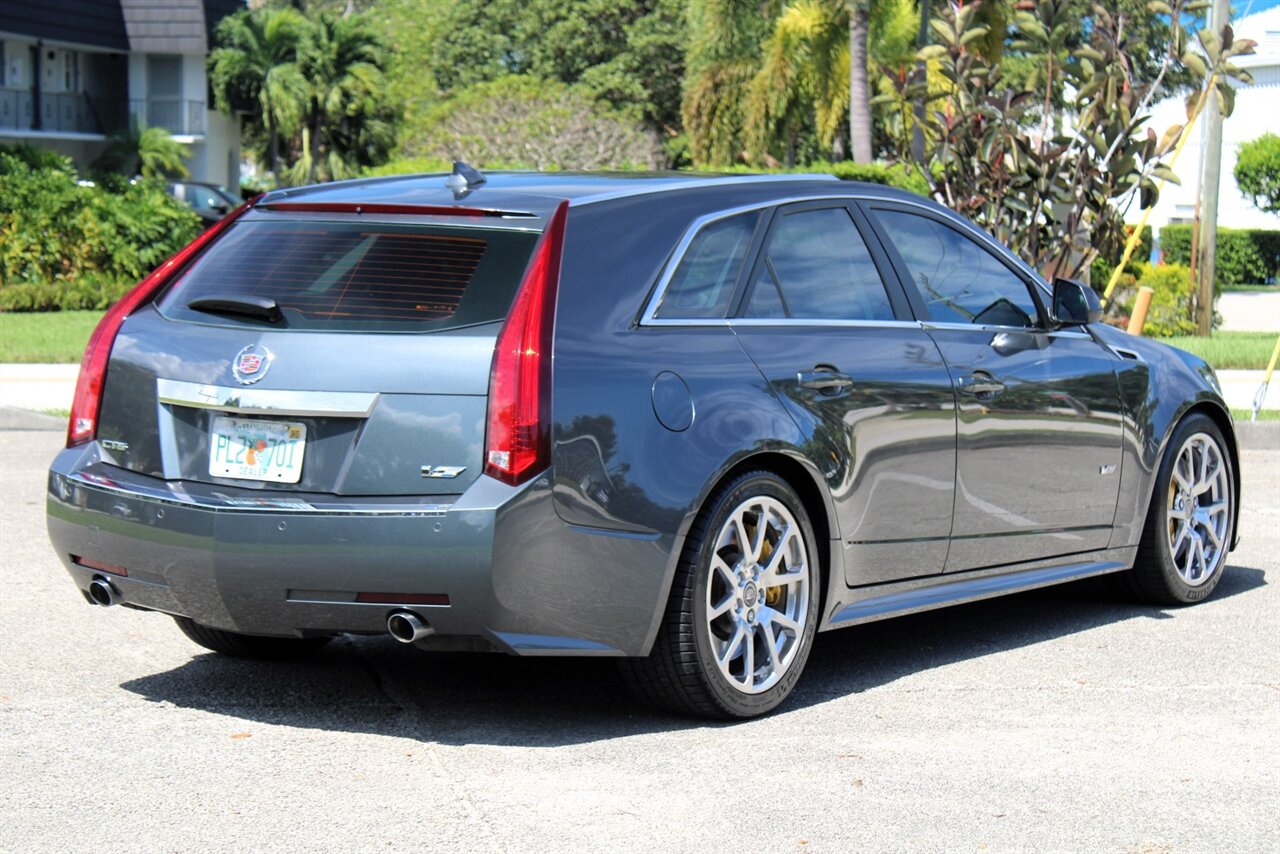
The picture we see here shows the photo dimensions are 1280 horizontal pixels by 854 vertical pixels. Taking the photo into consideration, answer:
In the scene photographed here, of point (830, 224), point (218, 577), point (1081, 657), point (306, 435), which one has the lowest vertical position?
point (1081, 657)

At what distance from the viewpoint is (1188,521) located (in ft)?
25.9

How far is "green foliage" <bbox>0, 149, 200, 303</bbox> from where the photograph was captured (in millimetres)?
25516

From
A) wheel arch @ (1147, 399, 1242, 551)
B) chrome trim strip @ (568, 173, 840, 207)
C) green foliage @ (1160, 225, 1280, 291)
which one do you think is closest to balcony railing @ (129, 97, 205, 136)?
green foliage @ (1160, 225, 1280, 291)

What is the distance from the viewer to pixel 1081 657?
6926 mm

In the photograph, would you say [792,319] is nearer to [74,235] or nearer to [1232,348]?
[1232,348]

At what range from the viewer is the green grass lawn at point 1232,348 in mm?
19219

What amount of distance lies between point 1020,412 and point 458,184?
225 cm

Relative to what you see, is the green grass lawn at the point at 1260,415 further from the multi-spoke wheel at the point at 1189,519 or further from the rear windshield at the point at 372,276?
the rear windshield at the point at 372,276

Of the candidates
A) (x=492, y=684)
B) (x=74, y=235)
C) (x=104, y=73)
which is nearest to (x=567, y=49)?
(x=104, y=73)

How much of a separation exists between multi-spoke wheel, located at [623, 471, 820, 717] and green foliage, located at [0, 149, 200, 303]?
66.5 feet

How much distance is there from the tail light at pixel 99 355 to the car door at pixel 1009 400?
7.85 feet

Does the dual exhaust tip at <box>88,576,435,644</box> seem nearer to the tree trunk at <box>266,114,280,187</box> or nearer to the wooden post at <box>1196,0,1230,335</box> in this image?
the wooden post at <box>1196,0,1230,335</box>

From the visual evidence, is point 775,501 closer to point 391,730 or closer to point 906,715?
point 906,715

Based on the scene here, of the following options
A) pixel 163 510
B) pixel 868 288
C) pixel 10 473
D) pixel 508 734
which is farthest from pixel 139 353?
pixel 10 473
